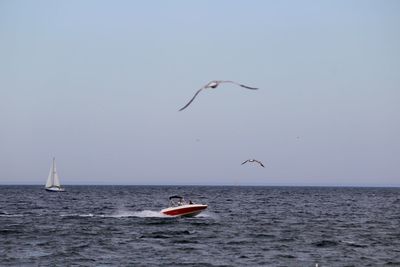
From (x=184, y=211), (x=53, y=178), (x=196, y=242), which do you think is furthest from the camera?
(x=53, y=178)

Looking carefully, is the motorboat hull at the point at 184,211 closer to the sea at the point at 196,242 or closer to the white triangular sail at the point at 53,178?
the sea at the point at 196,242

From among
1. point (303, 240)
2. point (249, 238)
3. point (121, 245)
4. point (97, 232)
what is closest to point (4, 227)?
point (97, 232)

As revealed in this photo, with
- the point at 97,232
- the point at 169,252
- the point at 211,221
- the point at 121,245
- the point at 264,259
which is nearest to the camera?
the point at 264,259

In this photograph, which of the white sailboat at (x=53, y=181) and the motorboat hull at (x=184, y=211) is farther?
the white sailboat at (x=53, y=181)

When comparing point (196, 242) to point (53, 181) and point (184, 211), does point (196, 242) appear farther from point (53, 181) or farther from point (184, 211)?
point (53, 181)

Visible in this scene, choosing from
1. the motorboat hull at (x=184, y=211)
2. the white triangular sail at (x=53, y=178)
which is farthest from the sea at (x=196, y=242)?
the white triangular sail at (x=53, y=178)

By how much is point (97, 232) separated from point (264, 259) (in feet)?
64.7

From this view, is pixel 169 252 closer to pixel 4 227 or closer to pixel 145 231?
pixel 145 231

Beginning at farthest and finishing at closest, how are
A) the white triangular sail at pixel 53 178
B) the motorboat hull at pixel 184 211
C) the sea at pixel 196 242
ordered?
1. the white triangular sail at pixel 53 178
2. the motorboat hull at pixel 184 211
3. the sea at pixel 196 242

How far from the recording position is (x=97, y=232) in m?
56.9

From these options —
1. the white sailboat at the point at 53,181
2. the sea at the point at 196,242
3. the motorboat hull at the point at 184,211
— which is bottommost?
the sea at the point at 196,242

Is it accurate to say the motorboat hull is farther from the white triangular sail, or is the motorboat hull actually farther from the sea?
the white triangular sail

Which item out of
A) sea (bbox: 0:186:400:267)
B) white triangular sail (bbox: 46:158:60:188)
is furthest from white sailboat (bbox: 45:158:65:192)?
sea (bbox: 0:186:400:267)

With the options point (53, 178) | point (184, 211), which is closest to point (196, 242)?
point (184, 211)
